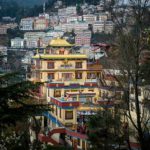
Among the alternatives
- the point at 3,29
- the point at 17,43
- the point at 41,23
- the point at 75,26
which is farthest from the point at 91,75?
the point at 41,23

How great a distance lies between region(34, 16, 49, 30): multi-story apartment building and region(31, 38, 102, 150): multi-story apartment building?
12424cm

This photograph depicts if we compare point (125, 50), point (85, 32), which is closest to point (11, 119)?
point (125, 50)

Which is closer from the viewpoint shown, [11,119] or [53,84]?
[11,119]

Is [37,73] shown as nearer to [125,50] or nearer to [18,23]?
[125,50]

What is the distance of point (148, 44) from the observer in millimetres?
10625

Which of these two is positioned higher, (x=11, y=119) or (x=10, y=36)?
(x=11, y=119)

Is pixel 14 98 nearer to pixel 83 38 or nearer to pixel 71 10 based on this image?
pixel 83 38

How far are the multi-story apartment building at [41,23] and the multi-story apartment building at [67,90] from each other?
124239mm

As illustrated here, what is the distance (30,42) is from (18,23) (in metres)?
26.9

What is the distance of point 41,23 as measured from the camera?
162 meters

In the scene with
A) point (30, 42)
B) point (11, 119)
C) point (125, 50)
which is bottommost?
point (30, 42)

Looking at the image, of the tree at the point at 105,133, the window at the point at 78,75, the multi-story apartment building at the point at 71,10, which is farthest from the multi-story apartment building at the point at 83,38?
the tree at the point at 105,133

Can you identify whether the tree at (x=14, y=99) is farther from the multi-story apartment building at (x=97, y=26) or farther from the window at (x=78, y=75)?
the multi-story apartment building at (x=97, y=26)

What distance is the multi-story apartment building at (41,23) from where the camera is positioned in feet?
521
